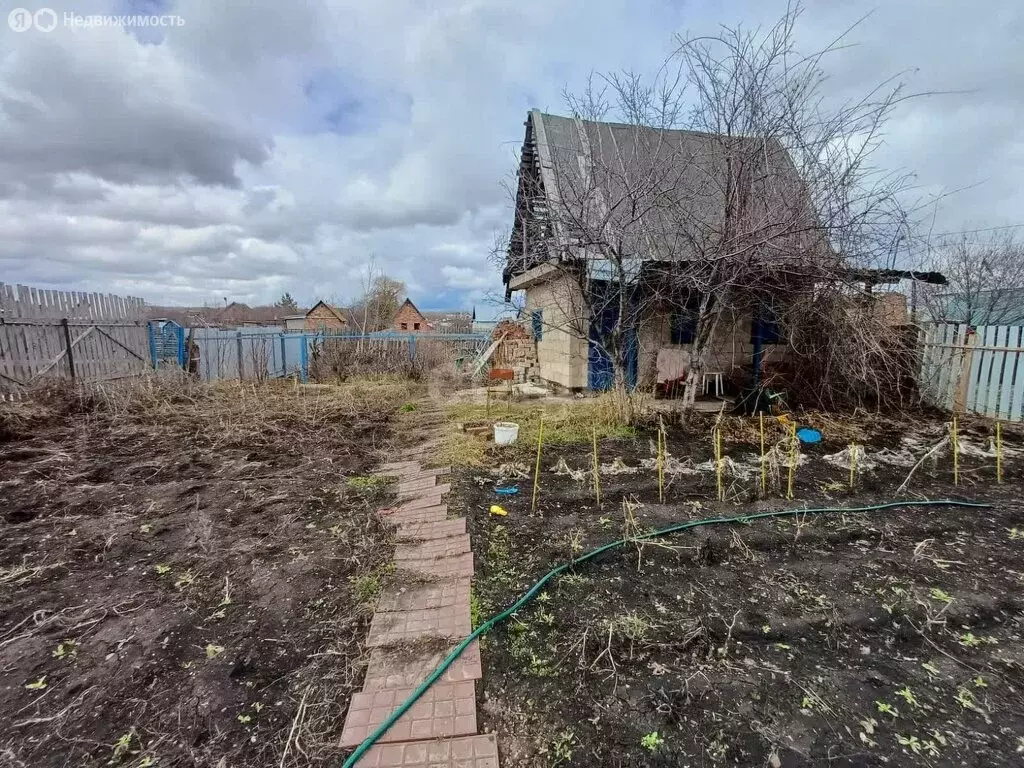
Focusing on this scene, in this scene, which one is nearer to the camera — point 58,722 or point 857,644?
point 58,722

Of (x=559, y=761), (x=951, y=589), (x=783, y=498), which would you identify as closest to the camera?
(x=559, y=761)

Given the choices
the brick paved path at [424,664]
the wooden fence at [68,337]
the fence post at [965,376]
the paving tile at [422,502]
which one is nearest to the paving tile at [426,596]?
the brick paved path at [424,664]

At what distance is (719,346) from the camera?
350 inches

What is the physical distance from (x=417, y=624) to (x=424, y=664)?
32 cm

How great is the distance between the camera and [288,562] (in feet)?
10.1

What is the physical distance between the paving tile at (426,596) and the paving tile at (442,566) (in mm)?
83

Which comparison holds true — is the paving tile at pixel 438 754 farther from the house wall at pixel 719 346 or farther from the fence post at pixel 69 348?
the fence post at pixel 69 348

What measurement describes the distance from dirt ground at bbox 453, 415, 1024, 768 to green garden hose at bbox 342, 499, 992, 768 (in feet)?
0.18

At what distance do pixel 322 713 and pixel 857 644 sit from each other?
7.91 feet

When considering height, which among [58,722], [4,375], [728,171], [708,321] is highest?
[728,171]

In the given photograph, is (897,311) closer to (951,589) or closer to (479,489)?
(951,589)

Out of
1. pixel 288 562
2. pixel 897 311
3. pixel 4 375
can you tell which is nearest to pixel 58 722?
pixel 288 562

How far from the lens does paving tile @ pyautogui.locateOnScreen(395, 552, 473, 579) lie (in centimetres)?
288

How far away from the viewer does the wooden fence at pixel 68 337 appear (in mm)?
7238
